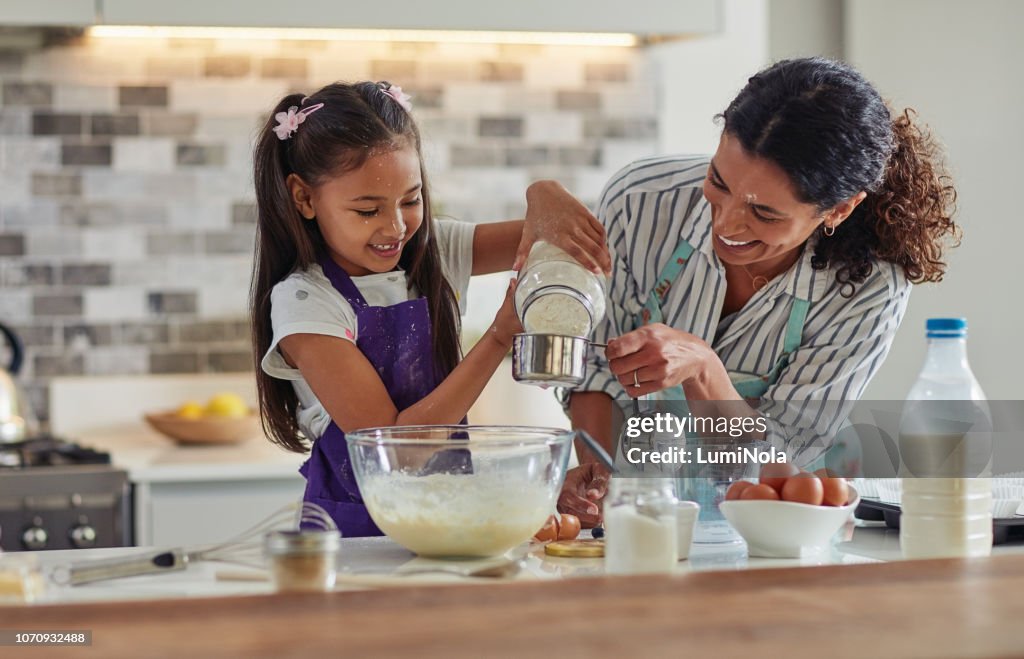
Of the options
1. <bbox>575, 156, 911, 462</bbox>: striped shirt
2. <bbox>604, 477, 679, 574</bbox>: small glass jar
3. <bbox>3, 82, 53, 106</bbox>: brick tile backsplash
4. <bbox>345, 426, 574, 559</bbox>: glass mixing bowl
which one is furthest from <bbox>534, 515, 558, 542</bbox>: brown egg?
<bbox>3, 82, 53, 106</bbox>: brick tile backsplash

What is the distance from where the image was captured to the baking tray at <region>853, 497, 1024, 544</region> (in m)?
1.46

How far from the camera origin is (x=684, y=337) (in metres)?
1.58

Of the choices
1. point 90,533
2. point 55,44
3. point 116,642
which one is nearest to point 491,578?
point 116,642

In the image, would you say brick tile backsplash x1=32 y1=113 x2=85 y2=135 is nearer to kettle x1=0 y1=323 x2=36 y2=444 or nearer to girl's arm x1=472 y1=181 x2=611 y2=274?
kettle x1=0 y1=323 x2=36 y2=444

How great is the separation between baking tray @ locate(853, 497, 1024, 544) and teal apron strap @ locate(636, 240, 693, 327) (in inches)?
17.4

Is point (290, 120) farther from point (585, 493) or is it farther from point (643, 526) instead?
point (643, 526)

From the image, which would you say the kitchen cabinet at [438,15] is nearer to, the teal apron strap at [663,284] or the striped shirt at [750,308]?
the striped shirt at [750,308]

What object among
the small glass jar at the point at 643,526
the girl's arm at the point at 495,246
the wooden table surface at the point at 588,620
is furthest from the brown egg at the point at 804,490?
the girl's arm at the point at 495,246

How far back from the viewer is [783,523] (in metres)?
1.34

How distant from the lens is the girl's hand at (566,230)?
5.03ft

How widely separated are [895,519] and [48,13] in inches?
87.4

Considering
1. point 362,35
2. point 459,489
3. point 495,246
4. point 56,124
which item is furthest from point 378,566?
point 56,124

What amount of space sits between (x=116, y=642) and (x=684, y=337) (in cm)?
94

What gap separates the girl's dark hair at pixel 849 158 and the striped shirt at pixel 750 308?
1.5 inches
